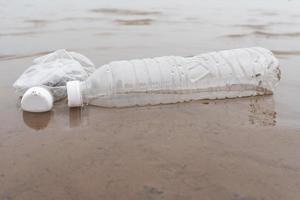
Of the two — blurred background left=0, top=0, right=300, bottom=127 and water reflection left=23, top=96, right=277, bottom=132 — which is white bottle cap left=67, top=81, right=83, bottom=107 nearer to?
water reflection left=23, top=96, right=277, bottom=132

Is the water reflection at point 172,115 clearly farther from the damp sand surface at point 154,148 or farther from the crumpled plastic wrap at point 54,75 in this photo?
the crumpled plastic wrap at point 54,75

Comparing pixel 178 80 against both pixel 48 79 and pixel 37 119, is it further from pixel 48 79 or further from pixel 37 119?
pixel 37 119

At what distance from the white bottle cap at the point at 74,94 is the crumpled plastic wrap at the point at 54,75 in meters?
0.21

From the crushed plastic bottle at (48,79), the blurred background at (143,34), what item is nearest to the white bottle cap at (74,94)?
the crushed plastic bottle at (48,79)

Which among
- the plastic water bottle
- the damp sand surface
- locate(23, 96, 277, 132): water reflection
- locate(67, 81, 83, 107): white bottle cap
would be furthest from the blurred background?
locate(67, 81, 83, 107): white bottle cap

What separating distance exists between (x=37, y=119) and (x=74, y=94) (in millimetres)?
319

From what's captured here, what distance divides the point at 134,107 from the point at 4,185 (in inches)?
52.3

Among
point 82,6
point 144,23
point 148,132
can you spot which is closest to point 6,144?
point 148,132

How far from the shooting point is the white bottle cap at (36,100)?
2.77 meters

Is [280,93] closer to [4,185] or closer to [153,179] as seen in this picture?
[153,179]

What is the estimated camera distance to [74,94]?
2863 millimetres

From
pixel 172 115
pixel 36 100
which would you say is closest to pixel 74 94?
pixel 36 100

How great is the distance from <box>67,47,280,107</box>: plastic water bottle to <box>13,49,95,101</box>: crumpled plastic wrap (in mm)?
208

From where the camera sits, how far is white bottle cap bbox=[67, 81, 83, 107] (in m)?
2.85
